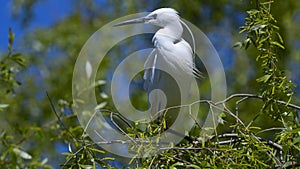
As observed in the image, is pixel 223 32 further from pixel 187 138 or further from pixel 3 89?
pixel 187 138

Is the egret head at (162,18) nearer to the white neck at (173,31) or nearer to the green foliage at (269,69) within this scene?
the white neck at (173,31)

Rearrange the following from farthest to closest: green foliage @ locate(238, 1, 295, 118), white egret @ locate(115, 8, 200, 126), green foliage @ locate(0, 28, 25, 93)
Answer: green foliage @ locate(0, 28, 25, 93) < white egret @ locate(115, 8, 200, 126) < green foliage @ locate(238, 1, 295, 118)

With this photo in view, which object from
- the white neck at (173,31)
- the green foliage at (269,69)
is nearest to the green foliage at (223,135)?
the green foliage at (269,69)

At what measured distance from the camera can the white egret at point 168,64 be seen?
1.67 meters

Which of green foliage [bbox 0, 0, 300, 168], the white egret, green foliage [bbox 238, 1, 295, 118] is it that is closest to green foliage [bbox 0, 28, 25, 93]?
green foliage [bbox 0, 0, 300, 168]

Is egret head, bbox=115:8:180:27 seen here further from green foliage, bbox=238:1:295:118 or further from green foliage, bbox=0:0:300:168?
green foliage, bbox=238:1:295:118

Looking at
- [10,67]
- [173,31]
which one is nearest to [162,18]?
[173,31]

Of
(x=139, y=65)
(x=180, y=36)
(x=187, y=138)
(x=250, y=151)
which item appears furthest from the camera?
(x=139, y=65)

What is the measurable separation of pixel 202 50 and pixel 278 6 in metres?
1.59

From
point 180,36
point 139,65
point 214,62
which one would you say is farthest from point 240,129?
point 139,65

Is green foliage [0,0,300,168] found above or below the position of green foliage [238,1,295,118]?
below

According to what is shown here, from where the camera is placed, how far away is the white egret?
1.67 metres

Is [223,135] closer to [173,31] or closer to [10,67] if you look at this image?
[173,31]

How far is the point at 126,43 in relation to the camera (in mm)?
4406
